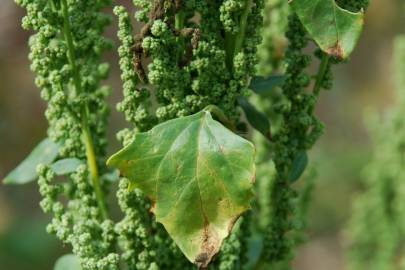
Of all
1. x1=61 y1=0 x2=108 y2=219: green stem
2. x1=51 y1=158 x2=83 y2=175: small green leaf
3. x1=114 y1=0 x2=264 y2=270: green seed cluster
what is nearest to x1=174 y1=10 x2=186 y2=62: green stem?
x1=114 y1=0 x2=264 y2=270: green seed cluster

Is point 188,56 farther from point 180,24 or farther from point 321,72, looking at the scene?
point 321,72

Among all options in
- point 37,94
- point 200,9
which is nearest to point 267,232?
point 200,9

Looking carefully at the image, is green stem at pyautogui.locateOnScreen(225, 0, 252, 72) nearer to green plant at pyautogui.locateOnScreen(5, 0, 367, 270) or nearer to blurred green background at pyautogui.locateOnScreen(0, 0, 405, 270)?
green plant at pyautogui.locateOnScreen(5, 0, 367, 270)

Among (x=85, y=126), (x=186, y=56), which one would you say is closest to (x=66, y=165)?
(x=85, y=126)

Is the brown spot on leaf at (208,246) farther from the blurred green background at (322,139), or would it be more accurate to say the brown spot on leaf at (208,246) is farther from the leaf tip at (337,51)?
the blurred green background at (322,139)

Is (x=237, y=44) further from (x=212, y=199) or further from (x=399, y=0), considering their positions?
(x=399, y=0)

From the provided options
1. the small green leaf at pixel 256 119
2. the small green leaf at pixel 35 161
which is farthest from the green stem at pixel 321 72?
the small green leaf at pixel 35 161

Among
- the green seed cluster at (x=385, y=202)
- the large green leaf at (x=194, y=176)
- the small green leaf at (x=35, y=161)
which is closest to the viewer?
the large green leaf at (x=194, y=176)

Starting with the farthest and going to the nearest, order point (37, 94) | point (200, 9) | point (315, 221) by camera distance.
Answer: point (37, 94)
point (315, 221)
point (200, 9)
